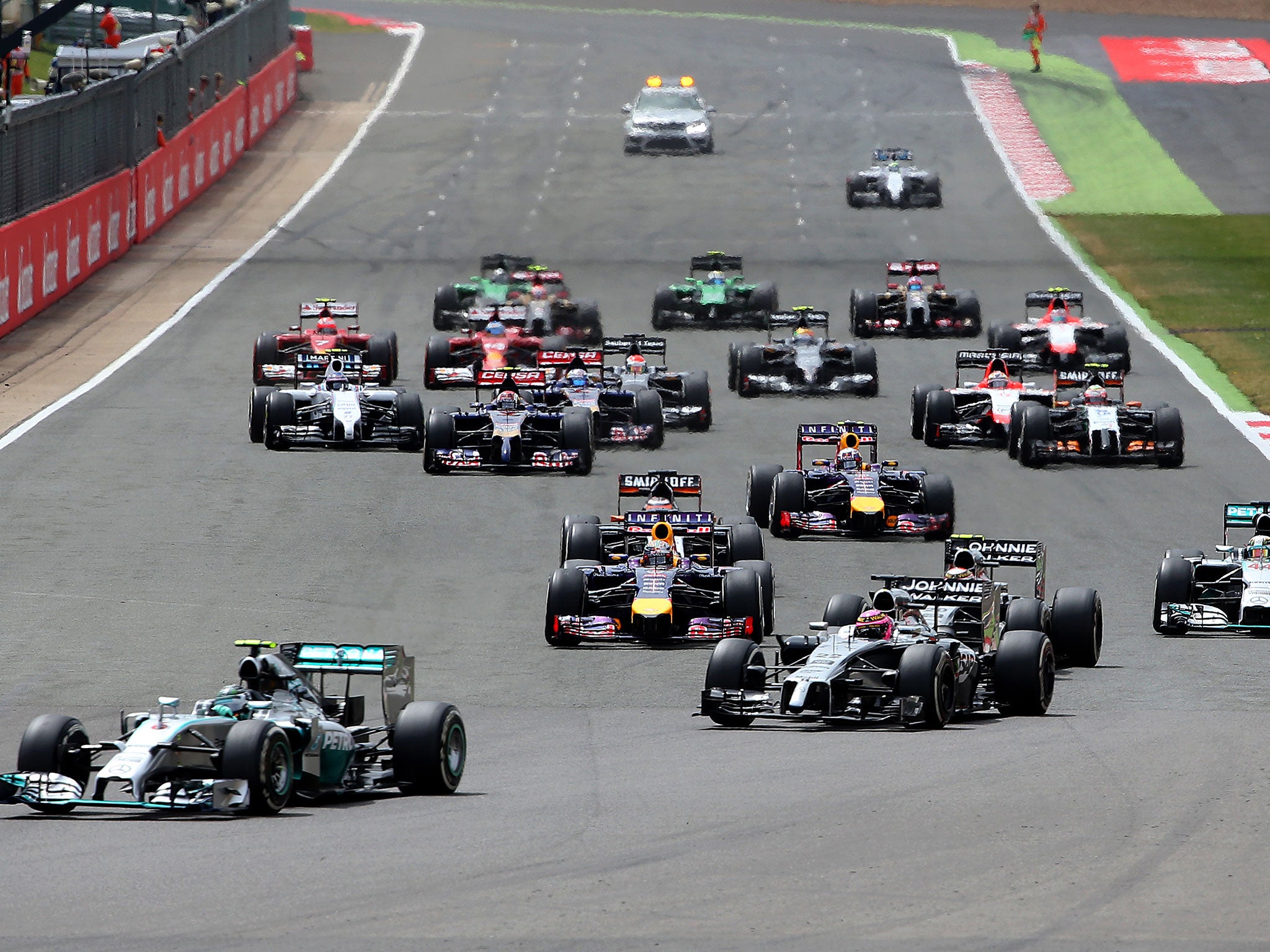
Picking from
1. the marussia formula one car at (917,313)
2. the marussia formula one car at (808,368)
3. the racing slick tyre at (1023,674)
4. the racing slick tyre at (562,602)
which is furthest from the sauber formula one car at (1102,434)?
the racing slick tyre at (1023,674)

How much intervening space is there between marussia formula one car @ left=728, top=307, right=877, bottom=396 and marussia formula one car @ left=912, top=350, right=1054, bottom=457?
138 inches

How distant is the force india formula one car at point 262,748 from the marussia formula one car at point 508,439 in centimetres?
1602

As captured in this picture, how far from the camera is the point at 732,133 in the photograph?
242 feet

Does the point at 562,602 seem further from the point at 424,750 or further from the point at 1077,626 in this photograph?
the point at 424,750

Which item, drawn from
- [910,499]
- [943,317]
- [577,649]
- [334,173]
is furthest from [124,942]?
[334,173]

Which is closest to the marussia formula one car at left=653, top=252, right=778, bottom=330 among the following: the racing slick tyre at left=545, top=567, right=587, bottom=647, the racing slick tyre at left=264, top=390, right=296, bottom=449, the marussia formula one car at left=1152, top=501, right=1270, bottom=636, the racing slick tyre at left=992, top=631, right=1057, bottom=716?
the racing slick tyre at left=264, top=390, right=296, bottom=449

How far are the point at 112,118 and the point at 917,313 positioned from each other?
18.0 metres

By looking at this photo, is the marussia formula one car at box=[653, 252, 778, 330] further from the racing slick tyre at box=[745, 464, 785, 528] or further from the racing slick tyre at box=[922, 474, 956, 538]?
the racing slick tyre at box=[922, 474, 956, 538]

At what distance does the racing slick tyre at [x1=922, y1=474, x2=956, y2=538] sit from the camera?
2992 cm

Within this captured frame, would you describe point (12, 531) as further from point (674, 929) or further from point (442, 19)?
point (442, 19)

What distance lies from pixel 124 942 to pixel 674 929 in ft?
9.16

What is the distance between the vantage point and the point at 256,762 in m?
15.0

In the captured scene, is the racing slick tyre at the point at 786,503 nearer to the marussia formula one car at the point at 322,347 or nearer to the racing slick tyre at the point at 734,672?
the racing slick tyre at the point at 734,672

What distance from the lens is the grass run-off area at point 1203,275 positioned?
152 ft
